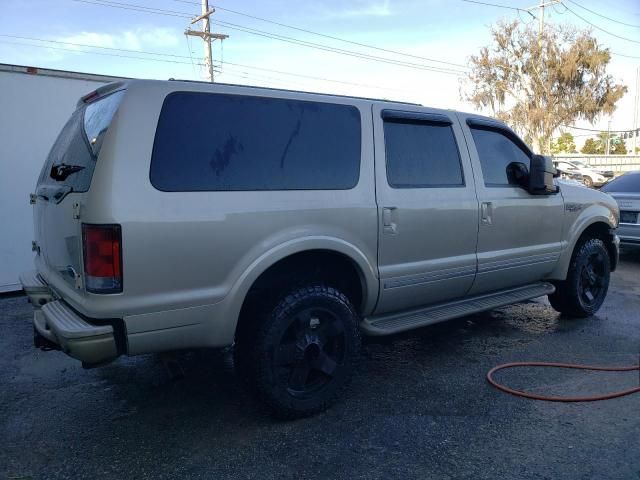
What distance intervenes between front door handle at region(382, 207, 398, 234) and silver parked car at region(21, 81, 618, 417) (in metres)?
0.01

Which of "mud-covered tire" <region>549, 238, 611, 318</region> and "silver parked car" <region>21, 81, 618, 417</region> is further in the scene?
"mud-covered tire" <region>549, 238, 611, 318</region>

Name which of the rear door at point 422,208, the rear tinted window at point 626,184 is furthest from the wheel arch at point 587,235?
the rear tinted window at point 626,184

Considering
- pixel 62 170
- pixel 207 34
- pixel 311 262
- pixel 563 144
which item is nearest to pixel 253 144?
pixel 311 262

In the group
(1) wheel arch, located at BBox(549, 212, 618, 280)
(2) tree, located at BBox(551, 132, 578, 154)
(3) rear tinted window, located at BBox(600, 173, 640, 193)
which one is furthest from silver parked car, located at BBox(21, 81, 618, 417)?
(2) tree, located at BBox(551, 132, 578, 154)

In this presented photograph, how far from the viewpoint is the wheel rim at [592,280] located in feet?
17.6

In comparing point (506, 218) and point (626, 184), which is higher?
point (626, 184)

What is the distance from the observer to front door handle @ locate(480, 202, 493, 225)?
4199mm

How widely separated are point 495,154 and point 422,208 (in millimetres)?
1199

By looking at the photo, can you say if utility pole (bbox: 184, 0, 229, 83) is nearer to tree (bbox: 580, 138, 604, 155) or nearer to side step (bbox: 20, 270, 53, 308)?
side step (bbox: 20, 270, 53, 308)

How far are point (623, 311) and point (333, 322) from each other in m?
3.93

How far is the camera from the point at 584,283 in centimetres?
541

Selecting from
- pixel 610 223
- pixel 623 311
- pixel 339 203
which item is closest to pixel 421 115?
pixel 339 203

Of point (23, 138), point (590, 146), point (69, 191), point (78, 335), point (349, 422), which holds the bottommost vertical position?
point (349, 422)

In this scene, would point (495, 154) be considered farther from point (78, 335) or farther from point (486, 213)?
point (78, 335)
